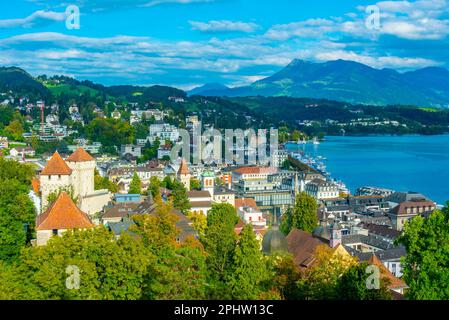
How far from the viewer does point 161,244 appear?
59.0ft

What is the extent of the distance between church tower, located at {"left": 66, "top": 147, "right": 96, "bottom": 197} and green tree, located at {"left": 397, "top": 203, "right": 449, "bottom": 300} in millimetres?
19401

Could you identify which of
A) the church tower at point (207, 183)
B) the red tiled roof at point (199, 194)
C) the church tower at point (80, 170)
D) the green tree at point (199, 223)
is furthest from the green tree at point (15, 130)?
the green tree at point (199, 223)

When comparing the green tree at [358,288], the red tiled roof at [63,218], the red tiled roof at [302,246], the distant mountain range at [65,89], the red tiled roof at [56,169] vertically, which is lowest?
the red tiled roof at [302,246]

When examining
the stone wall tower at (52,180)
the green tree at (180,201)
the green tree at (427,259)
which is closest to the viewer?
the green tree at (427,259)

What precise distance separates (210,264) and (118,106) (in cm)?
10862

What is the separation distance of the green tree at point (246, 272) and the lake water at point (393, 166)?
148 ft

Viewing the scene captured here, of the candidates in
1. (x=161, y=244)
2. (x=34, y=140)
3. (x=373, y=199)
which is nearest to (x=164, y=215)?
(x=161, y=244)

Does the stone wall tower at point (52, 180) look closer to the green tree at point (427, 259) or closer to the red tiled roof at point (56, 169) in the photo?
the red tiled roof at point (56, 169)

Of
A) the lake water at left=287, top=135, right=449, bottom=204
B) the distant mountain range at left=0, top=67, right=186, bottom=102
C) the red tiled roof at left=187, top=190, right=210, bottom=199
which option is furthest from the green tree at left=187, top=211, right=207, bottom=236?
the distant mountain range at left=0, top=67, right=186, bottom=102

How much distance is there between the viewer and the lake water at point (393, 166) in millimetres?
66000

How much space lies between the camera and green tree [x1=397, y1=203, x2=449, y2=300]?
13.3 m

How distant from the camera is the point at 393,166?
277ft

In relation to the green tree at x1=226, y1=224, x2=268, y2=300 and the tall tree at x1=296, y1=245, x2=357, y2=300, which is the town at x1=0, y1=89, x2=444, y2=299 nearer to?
the tall tree at x1=296, y1=245, x2=357, y2=300

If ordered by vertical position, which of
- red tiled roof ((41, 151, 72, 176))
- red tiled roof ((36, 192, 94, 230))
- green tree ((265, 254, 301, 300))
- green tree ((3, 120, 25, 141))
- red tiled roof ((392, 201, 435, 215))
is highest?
green tree ((3, 120, 25, 141))
